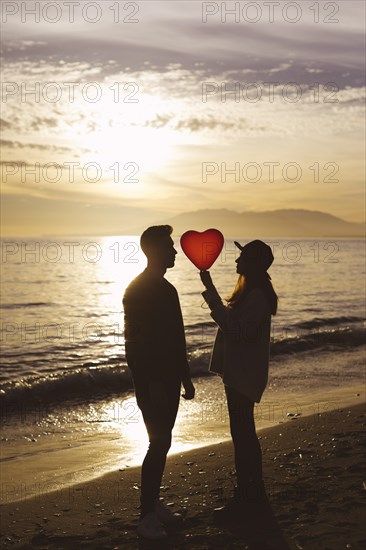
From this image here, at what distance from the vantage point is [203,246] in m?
5.86

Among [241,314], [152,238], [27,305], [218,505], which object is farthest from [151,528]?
[27,305]

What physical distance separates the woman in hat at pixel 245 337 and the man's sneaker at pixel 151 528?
0.67m

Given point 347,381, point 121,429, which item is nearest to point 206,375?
point 347,381

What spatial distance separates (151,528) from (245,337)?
6.06 feet

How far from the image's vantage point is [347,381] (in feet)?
48.0

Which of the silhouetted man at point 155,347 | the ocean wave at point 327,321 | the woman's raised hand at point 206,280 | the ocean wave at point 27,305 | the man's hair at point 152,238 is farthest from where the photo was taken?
the ocean wave at point 27,305

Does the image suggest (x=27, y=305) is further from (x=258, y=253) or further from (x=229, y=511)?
Answer: (x=258, y=253)

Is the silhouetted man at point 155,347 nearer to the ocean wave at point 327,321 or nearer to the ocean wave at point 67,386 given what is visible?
the ocean wave at point 67,386

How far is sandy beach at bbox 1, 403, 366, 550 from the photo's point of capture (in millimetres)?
5285

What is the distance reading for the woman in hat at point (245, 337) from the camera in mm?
5449

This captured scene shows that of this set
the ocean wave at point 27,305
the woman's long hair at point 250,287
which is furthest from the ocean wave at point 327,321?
the woman's long hair at point 250,287

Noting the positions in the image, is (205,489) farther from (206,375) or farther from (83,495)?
(206,375)

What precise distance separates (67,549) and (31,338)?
67.8 ft

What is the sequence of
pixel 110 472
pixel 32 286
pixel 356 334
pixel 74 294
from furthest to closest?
1. pixel 32 286
2. pixel 74 294
3. pixel 356 334
4. pixel 110 472
